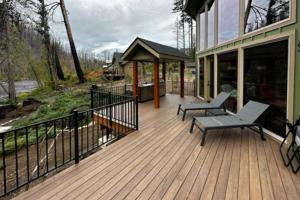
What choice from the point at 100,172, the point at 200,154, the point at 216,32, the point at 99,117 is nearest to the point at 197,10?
the point at 216,32

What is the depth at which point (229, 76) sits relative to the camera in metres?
6.94

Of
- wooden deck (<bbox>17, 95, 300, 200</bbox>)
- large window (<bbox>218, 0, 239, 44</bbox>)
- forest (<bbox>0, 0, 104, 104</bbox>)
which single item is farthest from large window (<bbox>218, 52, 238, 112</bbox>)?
forest (<bbox>0, 0, 104, 104</bbox>)

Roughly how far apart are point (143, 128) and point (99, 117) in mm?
2380

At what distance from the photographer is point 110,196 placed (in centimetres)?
252

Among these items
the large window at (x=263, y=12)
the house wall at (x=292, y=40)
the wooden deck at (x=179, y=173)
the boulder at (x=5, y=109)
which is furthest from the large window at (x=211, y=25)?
the boulder at (x=5, y=109)

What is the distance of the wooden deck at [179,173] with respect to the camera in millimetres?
2559

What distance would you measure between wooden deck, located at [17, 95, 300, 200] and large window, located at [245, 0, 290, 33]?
252 centimetres

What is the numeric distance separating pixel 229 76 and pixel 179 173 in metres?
4.76

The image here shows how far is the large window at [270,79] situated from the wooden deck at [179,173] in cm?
56

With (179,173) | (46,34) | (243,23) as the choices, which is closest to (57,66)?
(46,34)

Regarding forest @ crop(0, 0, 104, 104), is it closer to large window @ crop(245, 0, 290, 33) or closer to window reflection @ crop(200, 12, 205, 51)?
window reflection @ crop(200, 12, 205, 51)

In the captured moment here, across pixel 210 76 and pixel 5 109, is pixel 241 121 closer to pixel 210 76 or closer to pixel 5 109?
pixel 210 76

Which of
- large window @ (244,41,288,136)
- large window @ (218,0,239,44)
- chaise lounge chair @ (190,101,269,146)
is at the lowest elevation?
chaise lounge chair @ (190,101,269,146)

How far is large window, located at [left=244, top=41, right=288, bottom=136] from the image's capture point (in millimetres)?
4246
